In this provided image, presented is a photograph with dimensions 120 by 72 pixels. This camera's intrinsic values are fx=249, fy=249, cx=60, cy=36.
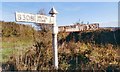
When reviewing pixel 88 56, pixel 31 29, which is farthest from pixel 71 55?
pixel 31 29

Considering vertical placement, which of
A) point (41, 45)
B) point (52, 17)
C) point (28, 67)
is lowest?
point (28, 67)

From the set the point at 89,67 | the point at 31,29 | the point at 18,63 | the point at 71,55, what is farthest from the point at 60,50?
the point at 31,29

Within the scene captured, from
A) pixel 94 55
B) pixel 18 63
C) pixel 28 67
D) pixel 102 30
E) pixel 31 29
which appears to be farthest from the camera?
pixel 102 30

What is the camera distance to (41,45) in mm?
6789

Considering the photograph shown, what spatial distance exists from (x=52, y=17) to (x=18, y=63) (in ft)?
4.68

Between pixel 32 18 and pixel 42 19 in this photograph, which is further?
pixel 42 19

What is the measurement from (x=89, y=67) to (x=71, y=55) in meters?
1.51

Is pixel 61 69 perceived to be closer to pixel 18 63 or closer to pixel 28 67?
pixel 28 67

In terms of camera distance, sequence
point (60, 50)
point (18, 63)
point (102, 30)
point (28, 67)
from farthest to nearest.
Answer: point (102, 30) → point (60, 50) → point (18, 63) → point (28, 67)

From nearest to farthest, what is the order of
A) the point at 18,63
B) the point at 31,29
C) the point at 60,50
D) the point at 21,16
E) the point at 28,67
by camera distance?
1. the point at 21,16
2. the point at 28,67
3. the point at 18,63
4. the point at 60,50
5. the point at 31,29

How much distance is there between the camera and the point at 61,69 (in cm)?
543

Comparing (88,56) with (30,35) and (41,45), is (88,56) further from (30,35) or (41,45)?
(30,35)

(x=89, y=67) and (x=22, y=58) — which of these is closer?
(x=89, y=67)

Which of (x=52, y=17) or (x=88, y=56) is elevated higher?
(x=52, y=17)
